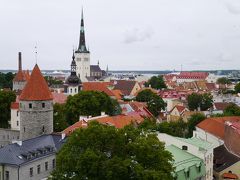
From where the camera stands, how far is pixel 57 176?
1141 inches

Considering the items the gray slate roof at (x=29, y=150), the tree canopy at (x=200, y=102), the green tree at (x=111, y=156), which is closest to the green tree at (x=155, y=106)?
the tree canopy at (x=200, y=102)

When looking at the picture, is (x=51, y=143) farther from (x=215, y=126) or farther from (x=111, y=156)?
(x=215, y=126)

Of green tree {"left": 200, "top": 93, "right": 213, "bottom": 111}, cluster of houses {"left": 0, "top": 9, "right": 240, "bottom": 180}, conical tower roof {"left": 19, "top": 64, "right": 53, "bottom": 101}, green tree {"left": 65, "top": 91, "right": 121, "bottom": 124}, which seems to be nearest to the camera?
cluster of houses {"left": 0, "top": 9, "right": 240, "bottom": 180}

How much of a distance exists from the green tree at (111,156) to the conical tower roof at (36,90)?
20347 mm

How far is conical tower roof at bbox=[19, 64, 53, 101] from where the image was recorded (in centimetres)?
4934

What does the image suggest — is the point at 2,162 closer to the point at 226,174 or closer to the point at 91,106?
the point at 226,174

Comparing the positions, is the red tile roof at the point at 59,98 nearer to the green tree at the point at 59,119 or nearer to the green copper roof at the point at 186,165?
the green tree at the point at 59,119

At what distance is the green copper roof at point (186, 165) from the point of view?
35.2 meters

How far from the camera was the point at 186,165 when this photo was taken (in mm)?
36000

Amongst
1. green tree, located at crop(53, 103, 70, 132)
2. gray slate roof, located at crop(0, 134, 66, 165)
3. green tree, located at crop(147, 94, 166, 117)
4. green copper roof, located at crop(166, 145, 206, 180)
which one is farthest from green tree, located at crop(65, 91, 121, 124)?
green copper roof, located at crop(166, 145, 206, 180)

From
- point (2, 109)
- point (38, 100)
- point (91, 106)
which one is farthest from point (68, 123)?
point (38, 100)

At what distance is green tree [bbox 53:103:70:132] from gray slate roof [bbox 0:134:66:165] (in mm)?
14667

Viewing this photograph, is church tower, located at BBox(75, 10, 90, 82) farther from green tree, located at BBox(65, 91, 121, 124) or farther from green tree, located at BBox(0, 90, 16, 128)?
green tree, located at BBox(65, 91, 121, 124)

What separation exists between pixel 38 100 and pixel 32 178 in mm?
12673
